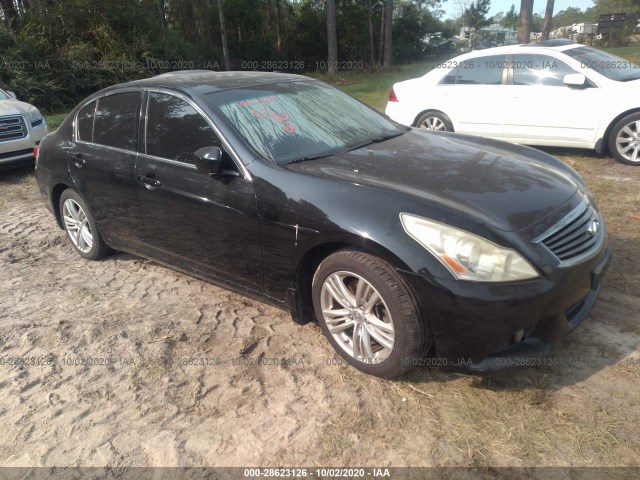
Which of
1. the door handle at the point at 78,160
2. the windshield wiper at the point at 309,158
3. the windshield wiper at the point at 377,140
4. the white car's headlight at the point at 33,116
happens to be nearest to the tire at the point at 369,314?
the windshield wiper at the point at 309,158

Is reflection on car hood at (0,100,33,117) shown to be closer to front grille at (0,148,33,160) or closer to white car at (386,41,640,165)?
front grille at (0,148,33,160)

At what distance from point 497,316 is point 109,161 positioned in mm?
3128

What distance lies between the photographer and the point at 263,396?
9.64 ft

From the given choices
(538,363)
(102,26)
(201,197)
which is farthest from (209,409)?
(102,26)

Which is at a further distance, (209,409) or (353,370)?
(353,370)

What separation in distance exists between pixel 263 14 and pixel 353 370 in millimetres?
32125

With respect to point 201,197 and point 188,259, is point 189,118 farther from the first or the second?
point 188,259

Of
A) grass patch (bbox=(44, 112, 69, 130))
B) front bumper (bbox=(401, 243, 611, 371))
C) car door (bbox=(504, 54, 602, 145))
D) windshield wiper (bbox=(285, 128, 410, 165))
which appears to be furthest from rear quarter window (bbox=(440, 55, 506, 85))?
grass patch (bbox=(44, 112, 69, 130))

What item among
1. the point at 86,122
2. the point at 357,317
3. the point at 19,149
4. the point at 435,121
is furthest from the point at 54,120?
the point at 357,317

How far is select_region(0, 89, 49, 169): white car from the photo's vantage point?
27.0 feet

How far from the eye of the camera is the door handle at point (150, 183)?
12.2 feet

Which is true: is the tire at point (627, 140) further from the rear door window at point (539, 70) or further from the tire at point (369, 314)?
the tire at point (369, 314)

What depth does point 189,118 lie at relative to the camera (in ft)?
11.9

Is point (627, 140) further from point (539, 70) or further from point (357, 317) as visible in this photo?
point (357, 317)
